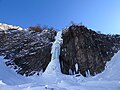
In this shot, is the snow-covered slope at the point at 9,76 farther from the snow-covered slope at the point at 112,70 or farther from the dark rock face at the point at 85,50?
the snow-covered slope at the point at 112,70

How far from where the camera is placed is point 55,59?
15891 mm

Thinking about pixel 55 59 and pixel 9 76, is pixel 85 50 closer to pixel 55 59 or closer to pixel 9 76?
pixel 55 59

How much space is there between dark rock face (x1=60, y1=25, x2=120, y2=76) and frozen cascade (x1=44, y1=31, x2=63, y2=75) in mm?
309

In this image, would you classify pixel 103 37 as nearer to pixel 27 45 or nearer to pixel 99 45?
pixel 99 45

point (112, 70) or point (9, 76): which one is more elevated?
point (112, 70)

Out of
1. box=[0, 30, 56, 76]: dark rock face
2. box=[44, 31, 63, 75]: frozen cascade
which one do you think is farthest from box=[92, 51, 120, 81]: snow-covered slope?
box=[0, 30, 56, 76]: dark rock face

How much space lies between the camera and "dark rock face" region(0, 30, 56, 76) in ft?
52.4

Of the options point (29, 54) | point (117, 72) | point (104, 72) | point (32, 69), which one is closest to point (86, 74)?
point (104, 72)

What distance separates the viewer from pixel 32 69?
51.4 feet

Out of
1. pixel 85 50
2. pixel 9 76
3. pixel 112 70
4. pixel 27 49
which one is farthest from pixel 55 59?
pixel 112 70

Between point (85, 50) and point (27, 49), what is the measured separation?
4.54 meters

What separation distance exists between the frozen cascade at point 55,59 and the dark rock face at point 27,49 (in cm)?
40

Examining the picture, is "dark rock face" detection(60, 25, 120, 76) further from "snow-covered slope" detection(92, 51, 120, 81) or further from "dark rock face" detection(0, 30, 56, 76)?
"dark rock face" detection(0, 30, 56, 76)

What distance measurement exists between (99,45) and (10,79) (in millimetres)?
7476
